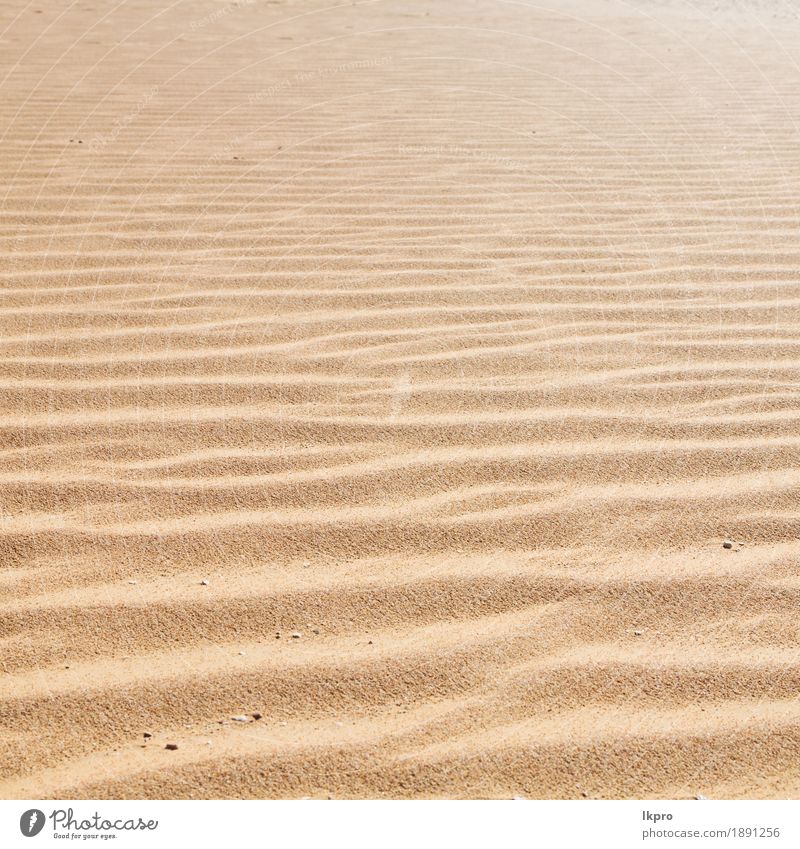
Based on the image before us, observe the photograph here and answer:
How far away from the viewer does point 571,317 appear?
11.3 ft

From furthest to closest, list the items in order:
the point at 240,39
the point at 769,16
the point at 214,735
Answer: the point at 769,16, the point at 240,39, the point at 214,735

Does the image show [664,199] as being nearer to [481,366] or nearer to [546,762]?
[481,366]

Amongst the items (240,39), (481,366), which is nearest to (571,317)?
(481,366)

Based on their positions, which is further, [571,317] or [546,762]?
[571,317]

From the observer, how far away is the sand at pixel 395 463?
1767 millimetres

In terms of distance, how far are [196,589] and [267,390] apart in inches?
36.0

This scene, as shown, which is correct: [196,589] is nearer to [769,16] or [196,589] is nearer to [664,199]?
[664,199]

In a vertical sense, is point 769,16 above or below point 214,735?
below

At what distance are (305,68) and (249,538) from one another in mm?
5682

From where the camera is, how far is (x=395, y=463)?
8.44 ft

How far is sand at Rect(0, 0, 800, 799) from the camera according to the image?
1767 millimetres

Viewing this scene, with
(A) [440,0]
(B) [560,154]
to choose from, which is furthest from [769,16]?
(B) [560,154]

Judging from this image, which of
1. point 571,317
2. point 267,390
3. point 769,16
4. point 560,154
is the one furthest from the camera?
point 769,16
